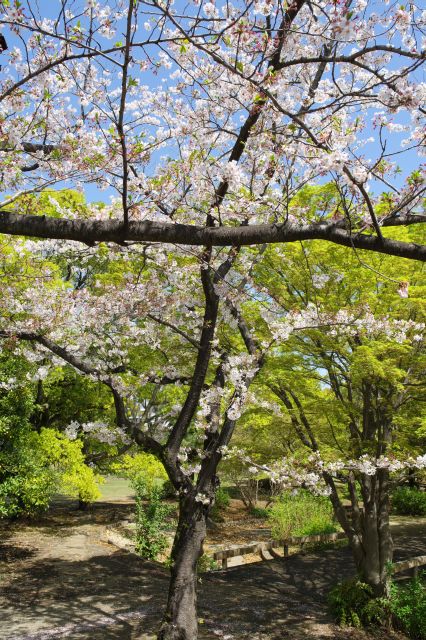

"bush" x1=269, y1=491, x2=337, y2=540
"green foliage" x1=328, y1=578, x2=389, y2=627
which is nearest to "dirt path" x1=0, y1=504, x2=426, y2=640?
"green foliage" x1=328, y1=578, x2=389, y2=627

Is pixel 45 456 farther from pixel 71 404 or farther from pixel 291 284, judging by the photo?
pixel 291 284

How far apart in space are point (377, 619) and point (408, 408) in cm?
348

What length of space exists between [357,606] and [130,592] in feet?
13.0

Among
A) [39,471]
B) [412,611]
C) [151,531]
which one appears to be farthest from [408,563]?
[39,471]

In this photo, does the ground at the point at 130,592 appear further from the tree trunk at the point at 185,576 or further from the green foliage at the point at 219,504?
the green foliage at the point at 219,504

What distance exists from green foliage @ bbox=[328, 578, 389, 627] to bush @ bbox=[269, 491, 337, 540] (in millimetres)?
5746

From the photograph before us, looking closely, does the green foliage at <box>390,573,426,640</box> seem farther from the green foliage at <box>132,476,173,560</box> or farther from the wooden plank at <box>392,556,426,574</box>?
the green foliage at <box>132,476,173,560</box>

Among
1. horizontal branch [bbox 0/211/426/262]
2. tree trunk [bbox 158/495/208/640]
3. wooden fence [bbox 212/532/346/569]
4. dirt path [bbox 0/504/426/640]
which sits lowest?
dirt path [bbox 0/504/426/640]

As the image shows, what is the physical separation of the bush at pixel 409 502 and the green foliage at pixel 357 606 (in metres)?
13.1

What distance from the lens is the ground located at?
7000 millimetres

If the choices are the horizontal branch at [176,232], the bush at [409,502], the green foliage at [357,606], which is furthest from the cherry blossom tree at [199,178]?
the bush at [409,502]

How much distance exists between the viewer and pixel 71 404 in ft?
52.7

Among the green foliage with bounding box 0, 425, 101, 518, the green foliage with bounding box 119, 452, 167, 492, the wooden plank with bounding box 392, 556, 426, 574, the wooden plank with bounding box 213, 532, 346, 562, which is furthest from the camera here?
the green foliage with bounding box 119, 452, 167, 492

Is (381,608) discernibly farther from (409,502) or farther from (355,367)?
(409,502)
